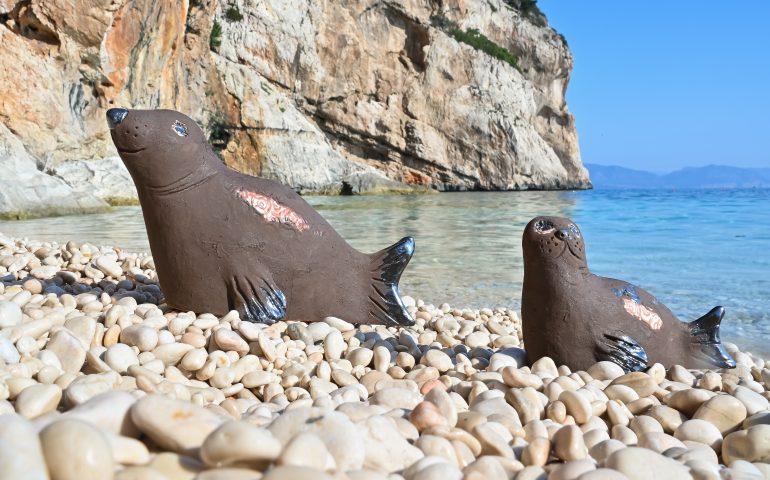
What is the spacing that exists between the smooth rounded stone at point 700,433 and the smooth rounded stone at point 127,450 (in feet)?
5.38

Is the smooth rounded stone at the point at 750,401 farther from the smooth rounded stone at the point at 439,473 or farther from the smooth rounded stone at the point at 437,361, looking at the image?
the smooth rounded stone at the point at 439,473

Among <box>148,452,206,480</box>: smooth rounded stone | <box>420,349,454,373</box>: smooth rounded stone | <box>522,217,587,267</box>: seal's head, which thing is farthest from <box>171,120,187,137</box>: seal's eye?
<box>148,452,206,480</box>: smooth rounded stone

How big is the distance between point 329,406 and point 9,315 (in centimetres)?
153

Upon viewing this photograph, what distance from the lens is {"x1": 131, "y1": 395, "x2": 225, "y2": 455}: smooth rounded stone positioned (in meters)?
1.42

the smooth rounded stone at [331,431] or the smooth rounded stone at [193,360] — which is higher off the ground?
the smooth rounded stone at [331,431]

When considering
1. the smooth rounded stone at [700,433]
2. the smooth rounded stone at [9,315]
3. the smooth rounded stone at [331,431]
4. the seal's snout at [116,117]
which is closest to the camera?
the smooth rounded stone at [331,431]

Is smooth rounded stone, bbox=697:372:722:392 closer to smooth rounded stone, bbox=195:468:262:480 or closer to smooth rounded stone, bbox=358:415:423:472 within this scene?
smooth rounded stone, bbox=358:415:423:472

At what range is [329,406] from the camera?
7.16ft

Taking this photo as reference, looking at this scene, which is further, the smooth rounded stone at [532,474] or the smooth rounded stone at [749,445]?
the smooth rounded stone at [749,445]

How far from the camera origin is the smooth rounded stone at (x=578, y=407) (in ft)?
7.32

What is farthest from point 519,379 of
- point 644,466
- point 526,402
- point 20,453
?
point 20,453

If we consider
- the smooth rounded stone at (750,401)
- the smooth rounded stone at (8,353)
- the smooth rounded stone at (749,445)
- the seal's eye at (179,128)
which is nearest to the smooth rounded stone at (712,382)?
the smooth rounded stone at (750,401)

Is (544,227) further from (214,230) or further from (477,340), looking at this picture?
(214,230)

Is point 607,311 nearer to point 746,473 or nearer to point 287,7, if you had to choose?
point 746,473
